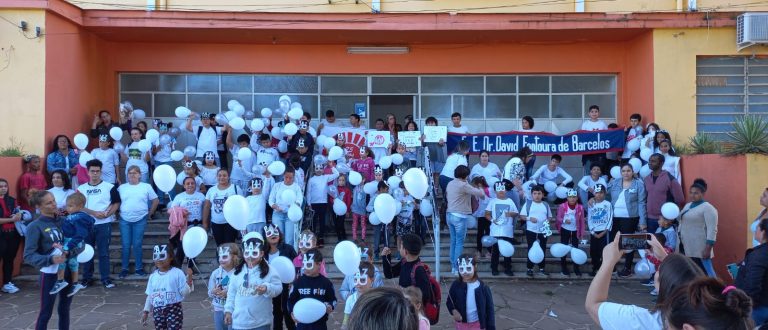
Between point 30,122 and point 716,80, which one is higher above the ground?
point 716,80

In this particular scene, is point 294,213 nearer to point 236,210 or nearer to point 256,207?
point 256,207

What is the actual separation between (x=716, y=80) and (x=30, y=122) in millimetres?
12899

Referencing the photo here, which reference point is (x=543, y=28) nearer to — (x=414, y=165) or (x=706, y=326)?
(x=414, y=165)

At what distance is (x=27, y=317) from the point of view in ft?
27.0

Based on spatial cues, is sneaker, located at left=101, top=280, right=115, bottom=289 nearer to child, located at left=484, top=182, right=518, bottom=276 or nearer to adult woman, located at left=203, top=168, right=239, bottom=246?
adult woman, located at left=203, top=168, right=239, bottom=246

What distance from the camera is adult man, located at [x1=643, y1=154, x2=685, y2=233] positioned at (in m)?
10.0

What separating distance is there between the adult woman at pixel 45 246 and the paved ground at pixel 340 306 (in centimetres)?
146

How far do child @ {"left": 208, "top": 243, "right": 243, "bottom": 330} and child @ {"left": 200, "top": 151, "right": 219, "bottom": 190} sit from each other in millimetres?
4943

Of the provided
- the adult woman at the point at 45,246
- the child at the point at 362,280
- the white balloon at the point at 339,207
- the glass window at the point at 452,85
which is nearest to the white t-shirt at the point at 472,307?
the child at the point at 362,280

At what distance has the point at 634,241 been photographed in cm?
338

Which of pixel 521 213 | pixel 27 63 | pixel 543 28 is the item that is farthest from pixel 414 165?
pixel 27 63

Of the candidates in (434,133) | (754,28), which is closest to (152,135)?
(434,133)

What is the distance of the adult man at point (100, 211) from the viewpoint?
974cm

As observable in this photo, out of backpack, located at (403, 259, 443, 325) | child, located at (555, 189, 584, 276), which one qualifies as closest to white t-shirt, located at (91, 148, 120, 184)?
backpack, located at (403, 259, 443, 325)
